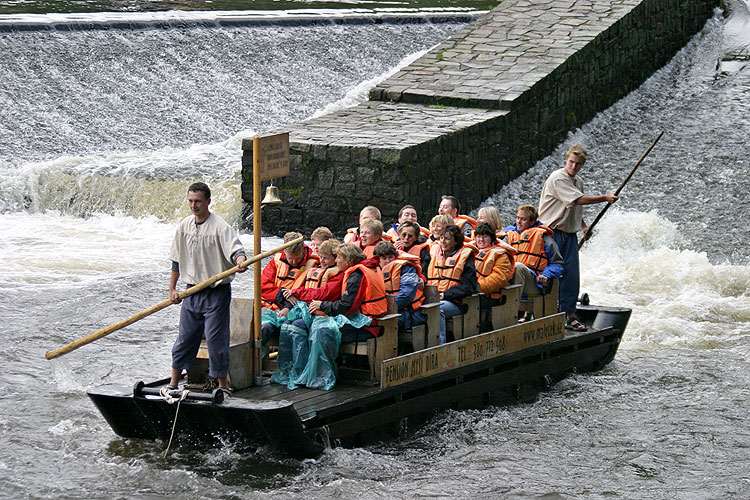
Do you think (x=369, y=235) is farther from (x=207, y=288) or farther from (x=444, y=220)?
(x=207, y=288)

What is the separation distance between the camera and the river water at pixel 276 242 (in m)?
7.26

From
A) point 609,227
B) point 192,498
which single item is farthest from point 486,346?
point 609,227

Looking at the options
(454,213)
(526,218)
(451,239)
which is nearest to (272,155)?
(451,239)

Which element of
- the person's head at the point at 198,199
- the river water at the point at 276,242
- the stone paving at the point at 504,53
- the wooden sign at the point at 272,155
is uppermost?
the stone paving at the point at 504,53

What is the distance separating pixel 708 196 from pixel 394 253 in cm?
715

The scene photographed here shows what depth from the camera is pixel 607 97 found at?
16.9m

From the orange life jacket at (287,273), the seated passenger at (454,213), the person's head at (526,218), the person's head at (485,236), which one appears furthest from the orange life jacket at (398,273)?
the seated passenger at (454,213)

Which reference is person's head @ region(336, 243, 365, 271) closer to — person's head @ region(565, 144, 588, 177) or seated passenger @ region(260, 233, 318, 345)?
seated passenger @ region(260, 233, 318, 345)

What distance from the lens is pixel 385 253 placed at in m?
8.09

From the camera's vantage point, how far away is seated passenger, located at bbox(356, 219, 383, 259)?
27.3ft

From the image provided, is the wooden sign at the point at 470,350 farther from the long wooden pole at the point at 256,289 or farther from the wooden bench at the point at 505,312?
the long wooden pole at the point at 256,289

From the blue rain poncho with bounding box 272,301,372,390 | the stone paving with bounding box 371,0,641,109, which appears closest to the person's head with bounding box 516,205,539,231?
the blue rain poncho with bounding box 272,301,372,390

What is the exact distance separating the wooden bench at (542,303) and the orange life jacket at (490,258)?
0.45 meters

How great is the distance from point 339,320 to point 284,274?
2.24 ft
